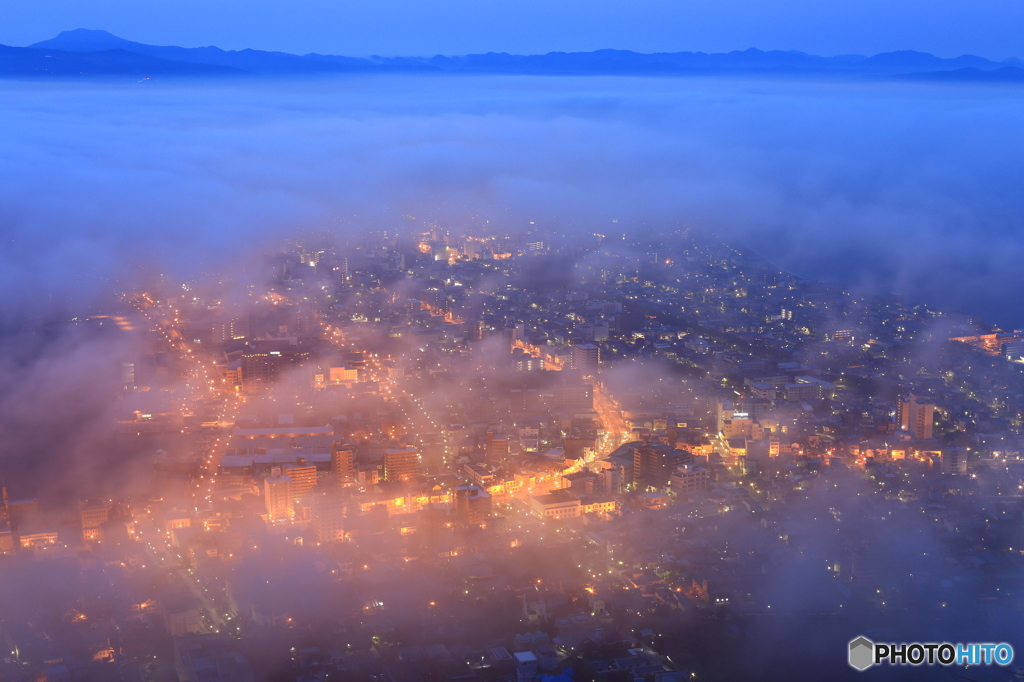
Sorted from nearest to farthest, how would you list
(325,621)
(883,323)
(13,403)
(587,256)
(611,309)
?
1. (325,621)
2. (13,403)
3. (883,323)
4. (611,309)
5. (587,256)

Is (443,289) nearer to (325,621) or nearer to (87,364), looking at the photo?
(87,364)

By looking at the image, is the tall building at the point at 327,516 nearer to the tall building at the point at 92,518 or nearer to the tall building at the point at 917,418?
the tall building at the point at 92,518

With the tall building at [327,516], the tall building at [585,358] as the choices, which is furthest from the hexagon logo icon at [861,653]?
the tall building at [585,358]

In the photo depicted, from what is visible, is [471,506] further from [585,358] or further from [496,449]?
[585,358]

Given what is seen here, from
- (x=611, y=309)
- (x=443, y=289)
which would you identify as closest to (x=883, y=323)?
(x=611, y=309)

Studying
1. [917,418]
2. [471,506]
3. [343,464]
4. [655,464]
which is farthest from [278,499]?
[917,418]
